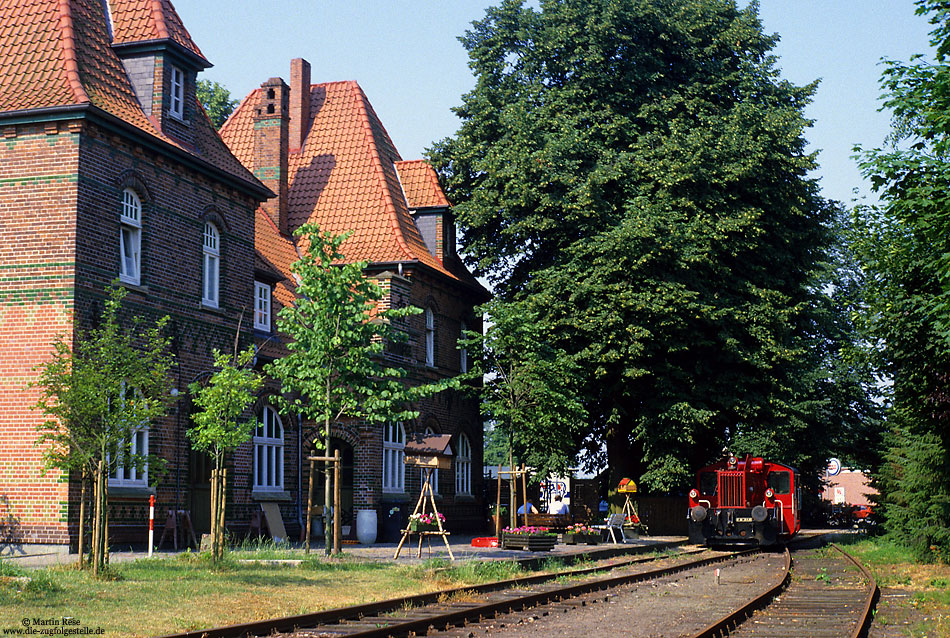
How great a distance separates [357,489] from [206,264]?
8.27 m

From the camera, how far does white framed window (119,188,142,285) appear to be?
71.5 feet

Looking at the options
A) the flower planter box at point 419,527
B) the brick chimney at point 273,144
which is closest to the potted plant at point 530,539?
the flower planter box at point 419,527

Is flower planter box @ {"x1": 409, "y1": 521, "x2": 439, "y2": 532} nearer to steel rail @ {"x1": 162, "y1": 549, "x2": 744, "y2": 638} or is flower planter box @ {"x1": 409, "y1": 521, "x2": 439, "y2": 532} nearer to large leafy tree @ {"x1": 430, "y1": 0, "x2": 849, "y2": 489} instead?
steel rail @ {"x1": 162, "y1": 549, "x2": 744, "y2": 638}

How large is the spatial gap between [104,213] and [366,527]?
11.4m

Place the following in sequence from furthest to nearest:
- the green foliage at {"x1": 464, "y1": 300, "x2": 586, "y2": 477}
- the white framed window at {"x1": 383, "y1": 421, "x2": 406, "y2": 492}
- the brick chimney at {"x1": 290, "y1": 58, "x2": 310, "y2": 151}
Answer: the brick chimney at {"x1": 290, "y1": 58, "x2": 310, "y2": 151} → the white framed window at {"x1": 383, "y1": 421, "x2": 406, "y2": 492} → the green foliage at {"x1": 464, "y1": 300, "x2": 586, "y2": 477}

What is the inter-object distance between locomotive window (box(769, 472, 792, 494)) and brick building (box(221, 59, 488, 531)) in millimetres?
9804

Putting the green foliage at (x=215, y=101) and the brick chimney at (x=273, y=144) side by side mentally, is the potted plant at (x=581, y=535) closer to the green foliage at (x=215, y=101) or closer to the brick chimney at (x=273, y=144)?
the brick chimney at (x=273, y=144)

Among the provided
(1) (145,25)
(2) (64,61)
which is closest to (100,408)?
(2) (64,61)

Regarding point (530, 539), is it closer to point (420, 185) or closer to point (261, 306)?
point (261, 306)

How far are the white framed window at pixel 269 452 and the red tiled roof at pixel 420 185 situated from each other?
10659mm

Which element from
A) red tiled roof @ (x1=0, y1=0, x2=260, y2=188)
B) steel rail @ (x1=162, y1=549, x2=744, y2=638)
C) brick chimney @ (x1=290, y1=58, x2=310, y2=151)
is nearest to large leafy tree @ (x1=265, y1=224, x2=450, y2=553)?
red tiled roof @ (x1=0, y1=0, x2=260, y2=188)

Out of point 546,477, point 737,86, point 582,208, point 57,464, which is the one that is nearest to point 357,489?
point 546,477

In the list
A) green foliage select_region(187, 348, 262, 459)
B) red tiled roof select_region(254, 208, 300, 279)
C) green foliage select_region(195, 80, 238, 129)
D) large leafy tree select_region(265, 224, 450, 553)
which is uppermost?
green foliage select_region(195, 80, 238, 129)

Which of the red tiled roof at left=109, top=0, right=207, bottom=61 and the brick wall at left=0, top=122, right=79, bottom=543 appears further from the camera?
the red tiled roof at left=109, top=0, right=207, bottom=61
